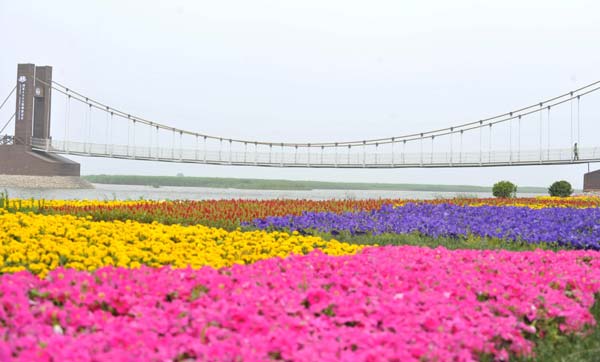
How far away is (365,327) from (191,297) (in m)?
1.09

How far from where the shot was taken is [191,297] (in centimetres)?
341

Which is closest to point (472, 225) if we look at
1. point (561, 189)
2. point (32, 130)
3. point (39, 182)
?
point (561, 189)

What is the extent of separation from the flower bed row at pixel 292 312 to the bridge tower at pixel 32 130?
153ft

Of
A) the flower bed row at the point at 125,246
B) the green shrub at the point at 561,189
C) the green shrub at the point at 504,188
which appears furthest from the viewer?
the green shrub at the point at 561,189

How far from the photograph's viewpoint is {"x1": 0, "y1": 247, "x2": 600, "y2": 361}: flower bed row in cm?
262

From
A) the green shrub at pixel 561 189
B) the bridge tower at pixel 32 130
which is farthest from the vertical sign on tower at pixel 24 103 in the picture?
the green shrub at pixel 561 189

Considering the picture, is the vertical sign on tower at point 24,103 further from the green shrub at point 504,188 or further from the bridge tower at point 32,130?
the green shrub at point 504,188

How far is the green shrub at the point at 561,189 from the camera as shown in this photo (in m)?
25.6

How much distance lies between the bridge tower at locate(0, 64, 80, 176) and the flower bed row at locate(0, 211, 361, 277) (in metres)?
41.7

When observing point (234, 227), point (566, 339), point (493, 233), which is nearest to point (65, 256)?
point (234, 227)

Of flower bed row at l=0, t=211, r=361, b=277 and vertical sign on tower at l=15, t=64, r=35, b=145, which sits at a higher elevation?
vertical sign on tower at l=15, t=64, r=35, b=145

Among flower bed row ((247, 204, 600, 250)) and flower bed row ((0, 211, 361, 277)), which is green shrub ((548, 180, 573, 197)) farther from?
flower bed row ((0, 211, 361, 277))

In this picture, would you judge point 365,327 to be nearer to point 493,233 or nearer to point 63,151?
point 493,233

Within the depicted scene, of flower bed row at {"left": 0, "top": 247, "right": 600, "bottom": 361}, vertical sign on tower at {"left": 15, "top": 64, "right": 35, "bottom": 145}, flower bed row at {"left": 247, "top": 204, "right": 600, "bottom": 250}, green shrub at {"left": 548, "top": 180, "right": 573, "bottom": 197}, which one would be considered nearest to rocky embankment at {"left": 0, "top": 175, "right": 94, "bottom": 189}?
vertical sign on tower at {"left": 15, "top": 64, "right": 35, "bottom": 145}
